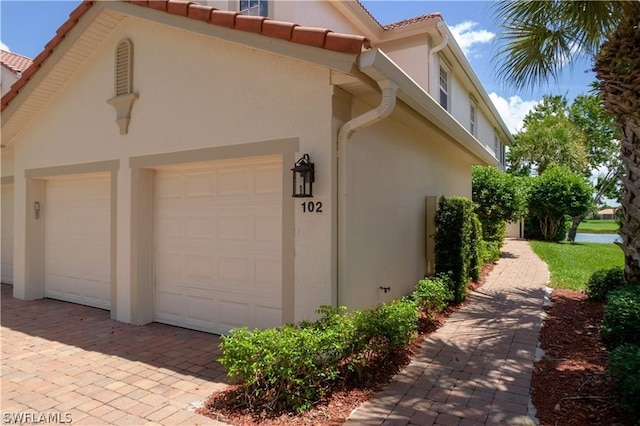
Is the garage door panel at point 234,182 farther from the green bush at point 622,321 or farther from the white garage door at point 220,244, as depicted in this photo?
the green bush at point 622,321

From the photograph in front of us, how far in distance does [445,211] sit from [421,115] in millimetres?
2373

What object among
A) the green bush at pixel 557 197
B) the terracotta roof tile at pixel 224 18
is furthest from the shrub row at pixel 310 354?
the green bush at pixel 557 197

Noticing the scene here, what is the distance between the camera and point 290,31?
4660 millimetres

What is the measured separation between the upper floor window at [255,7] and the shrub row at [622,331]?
8398mm

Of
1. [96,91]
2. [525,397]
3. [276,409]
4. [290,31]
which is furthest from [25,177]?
[525,397]

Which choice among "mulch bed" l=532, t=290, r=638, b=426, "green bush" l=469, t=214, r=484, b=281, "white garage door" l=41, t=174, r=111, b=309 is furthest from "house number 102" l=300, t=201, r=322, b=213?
"green bush" l=469, t=214, r=484, b=281

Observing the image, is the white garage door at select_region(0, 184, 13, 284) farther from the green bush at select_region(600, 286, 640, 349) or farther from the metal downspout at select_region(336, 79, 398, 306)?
the green bush at select_region(600, 286, 640, 349)

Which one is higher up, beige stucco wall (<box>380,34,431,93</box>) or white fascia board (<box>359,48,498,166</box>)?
beige stucco wall (<box>380,34,431,93</box>)

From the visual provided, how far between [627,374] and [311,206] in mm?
3624

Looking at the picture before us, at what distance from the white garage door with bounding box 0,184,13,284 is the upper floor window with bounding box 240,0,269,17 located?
8.09 metres

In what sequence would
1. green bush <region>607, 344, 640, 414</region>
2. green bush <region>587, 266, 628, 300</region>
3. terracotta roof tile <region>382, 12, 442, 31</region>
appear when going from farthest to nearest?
terracotta roof tile <region>382, 12, 442, 31</region>, green bush <region>587, 266, 628, 300</region>, green bush <region>607, 344, 640, 414</region>

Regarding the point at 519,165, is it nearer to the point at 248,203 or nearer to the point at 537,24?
→ the point at 537,24

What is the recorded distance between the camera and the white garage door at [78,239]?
7.88 meters

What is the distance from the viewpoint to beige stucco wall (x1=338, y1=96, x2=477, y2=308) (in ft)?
17.3
